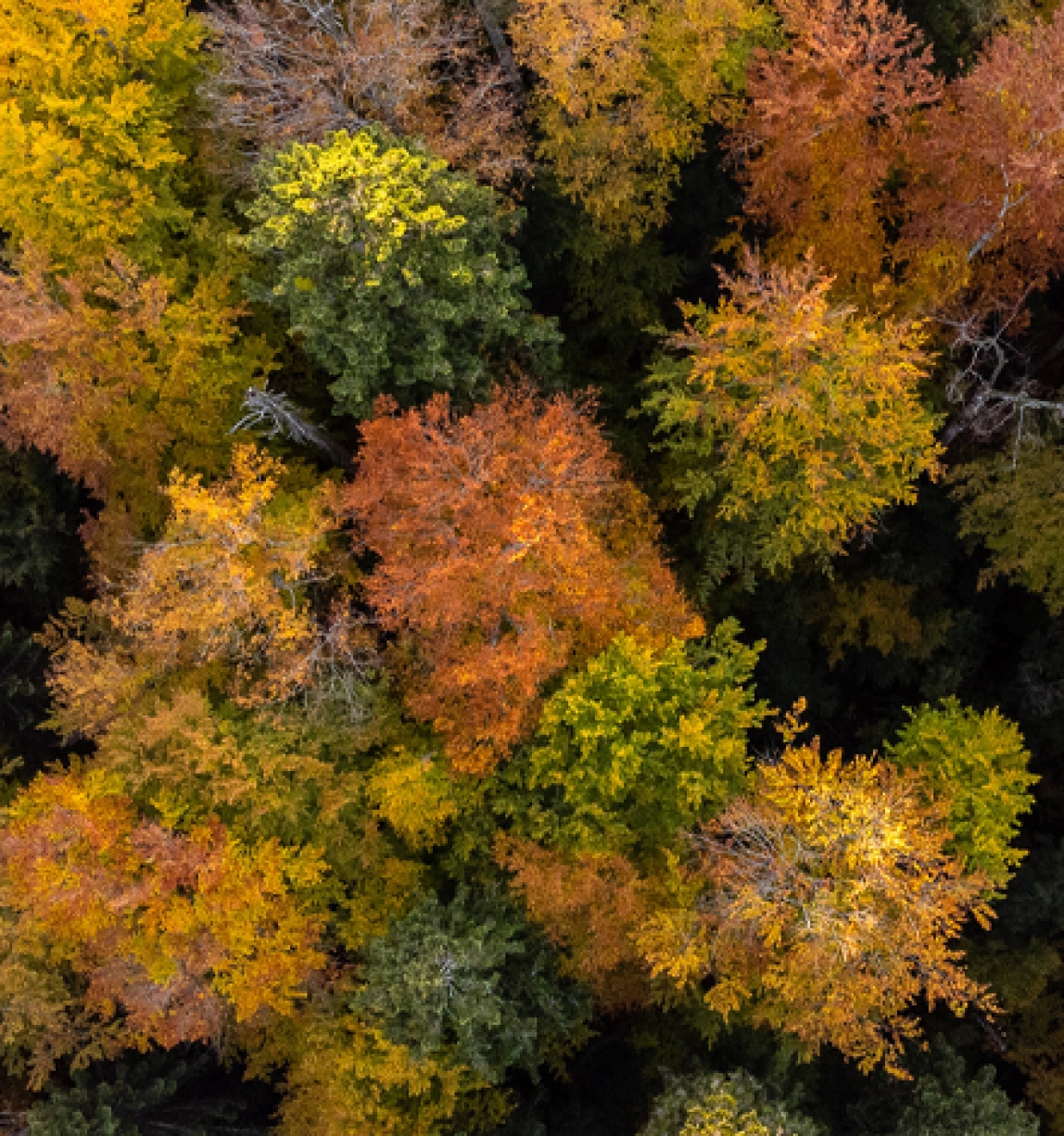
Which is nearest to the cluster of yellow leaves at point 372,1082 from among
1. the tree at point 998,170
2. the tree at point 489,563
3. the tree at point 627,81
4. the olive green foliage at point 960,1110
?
the tree at point 489,563

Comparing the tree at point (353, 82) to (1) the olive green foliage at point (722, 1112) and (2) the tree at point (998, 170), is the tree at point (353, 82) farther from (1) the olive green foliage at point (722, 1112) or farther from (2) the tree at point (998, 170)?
(1) the olive green foliage at point (722, 1112)

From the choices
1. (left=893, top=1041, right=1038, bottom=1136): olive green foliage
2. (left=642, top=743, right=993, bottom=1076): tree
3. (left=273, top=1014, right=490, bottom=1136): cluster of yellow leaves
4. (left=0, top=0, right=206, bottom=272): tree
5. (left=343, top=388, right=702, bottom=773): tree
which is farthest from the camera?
(left=893, top=1041, right=1038, bottom=1136): olive green foliage

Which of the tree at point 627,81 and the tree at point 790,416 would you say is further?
the tree at point 627,81

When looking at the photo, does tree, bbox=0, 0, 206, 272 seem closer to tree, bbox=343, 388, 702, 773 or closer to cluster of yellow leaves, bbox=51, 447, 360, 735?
cluster of yellow leaves, bbox=51, 447, 360, 735

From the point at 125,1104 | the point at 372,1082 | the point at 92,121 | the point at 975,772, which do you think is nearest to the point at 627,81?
the point at 92,121

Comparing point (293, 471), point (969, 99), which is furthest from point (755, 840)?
point (969, 99)

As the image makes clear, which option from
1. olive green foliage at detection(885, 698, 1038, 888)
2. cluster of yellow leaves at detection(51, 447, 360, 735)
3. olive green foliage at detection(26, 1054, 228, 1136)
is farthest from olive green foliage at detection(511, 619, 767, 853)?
olive green foliage at detection(26, 1054, 228, 1136)
